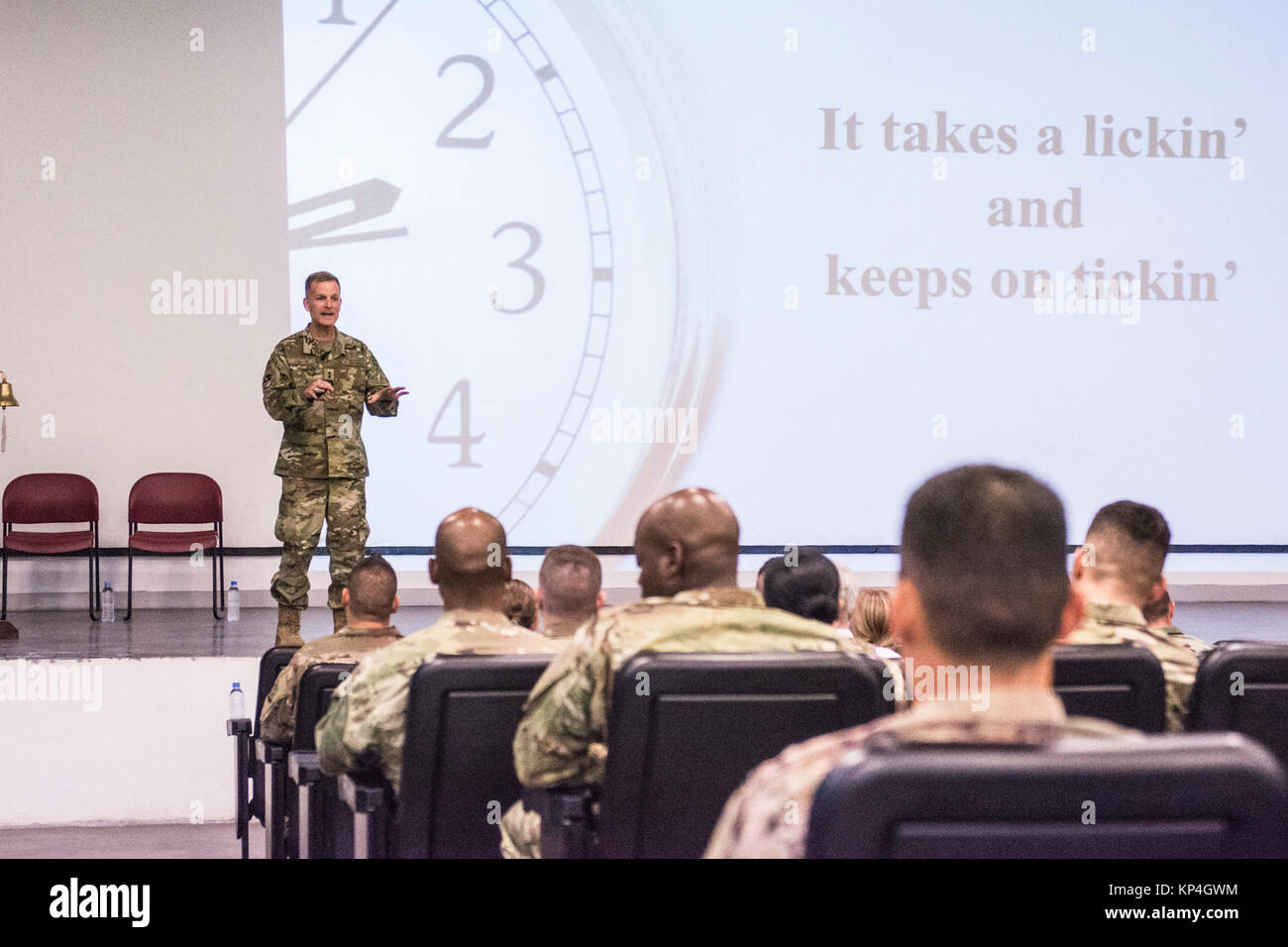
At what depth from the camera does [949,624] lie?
103 cm

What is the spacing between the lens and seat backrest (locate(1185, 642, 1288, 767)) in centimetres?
196

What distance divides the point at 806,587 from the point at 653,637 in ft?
3.19

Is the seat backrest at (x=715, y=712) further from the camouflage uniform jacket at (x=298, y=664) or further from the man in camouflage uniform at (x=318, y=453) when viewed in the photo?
the man in camouflage uniform at (x=318, y=453)

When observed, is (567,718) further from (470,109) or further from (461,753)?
(470,109)

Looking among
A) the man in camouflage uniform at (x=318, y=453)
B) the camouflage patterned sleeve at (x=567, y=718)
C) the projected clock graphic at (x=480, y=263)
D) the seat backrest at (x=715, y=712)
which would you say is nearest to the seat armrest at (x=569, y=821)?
the camouflage patterned sleeve at (x=567, y=718)

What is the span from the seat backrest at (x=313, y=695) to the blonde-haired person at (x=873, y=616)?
120 cm

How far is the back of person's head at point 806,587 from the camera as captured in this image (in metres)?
2.74

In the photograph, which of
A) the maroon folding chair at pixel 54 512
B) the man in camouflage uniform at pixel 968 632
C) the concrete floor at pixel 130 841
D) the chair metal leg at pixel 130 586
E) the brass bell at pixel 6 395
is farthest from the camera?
the maroon folding chair at pixel 54 512

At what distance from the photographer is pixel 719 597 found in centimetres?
196

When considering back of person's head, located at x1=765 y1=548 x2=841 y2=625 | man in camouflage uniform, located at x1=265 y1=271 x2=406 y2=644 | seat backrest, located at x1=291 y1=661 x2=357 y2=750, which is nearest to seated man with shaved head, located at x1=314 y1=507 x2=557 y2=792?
seat backrest, located at x1=291 y1=661 x2=357 y2=750

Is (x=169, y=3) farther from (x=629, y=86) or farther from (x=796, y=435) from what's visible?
(x=796, y=435)

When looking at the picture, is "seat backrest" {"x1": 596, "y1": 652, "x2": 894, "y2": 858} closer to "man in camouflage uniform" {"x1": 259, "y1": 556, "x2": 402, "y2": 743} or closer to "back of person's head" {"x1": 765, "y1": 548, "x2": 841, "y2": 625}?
"back of person's head" {"x1": 765, "y1": 548, "x2": 841, "y2": 625}
